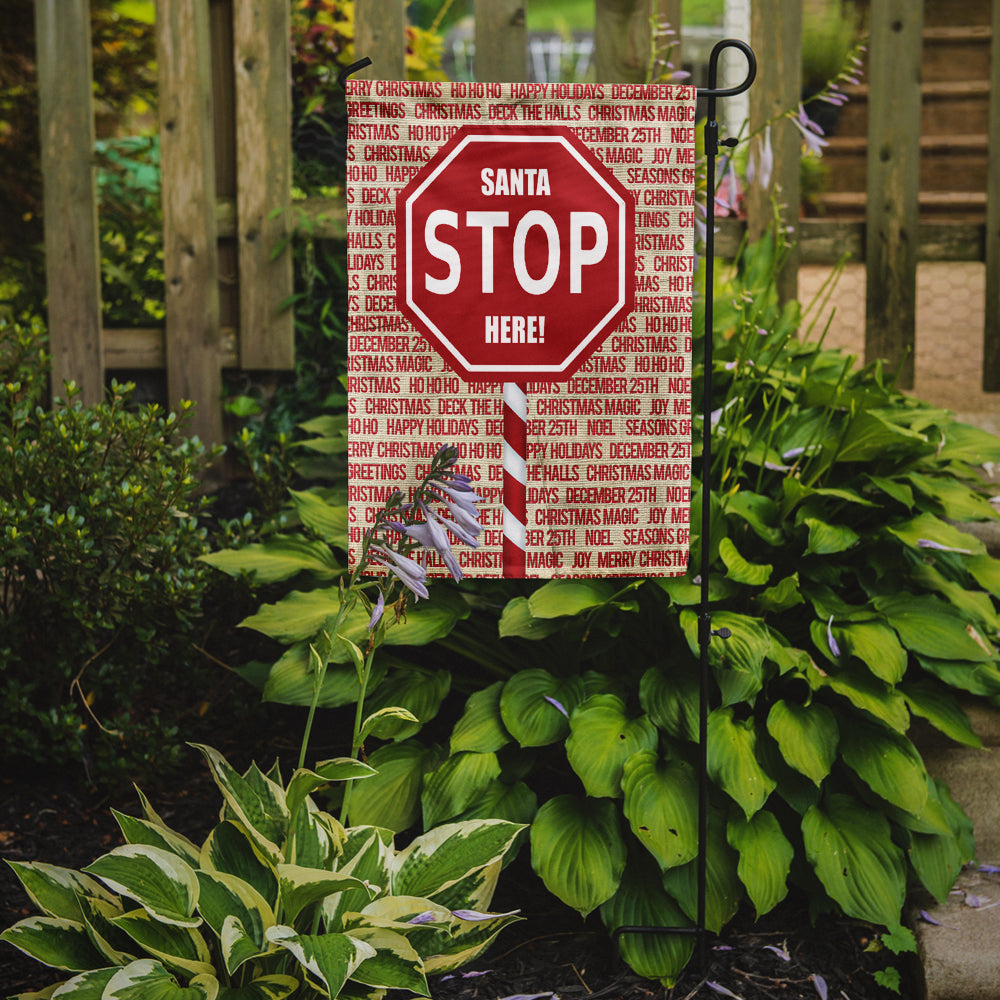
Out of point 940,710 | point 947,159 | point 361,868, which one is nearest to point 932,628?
point 940,710

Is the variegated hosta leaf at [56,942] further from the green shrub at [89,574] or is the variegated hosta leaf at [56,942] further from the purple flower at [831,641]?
the purple flower at [831,641]

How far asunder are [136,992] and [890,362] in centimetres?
306

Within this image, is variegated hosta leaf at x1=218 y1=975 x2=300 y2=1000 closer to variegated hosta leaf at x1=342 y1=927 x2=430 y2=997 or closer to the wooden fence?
variegated hosta leaf at x1=342 y1=927 x2=430 y2=997

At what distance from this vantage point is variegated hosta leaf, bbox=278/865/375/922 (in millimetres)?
1522

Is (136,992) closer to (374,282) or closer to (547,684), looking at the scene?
(547,684)

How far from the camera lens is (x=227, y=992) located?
5.10ft

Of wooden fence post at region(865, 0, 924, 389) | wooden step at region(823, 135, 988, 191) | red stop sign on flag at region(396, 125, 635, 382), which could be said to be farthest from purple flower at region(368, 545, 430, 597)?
wooden step at region(823, 135, 988, 191)

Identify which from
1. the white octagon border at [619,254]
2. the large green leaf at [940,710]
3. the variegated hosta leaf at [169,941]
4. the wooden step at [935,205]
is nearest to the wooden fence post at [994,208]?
the large green leaf at [940,710]

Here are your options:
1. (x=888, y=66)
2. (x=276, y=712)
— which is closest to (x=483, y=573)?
(x=276, y=712)

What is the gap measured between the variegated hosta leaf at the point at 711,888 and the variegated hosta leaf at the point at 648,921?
3cm

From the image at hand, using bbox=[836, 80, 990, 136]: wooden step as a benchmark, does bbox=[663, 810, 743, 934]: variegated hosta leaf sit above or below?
below

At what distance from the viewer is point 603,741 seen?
1.99 metres

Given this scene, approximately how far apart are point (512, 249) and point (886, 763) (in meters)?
1.16

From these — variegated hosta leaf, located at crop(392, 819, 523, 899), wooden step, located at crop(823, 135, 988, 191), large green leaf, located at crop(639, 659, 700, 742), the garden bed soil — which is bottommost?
the garden bed soil
